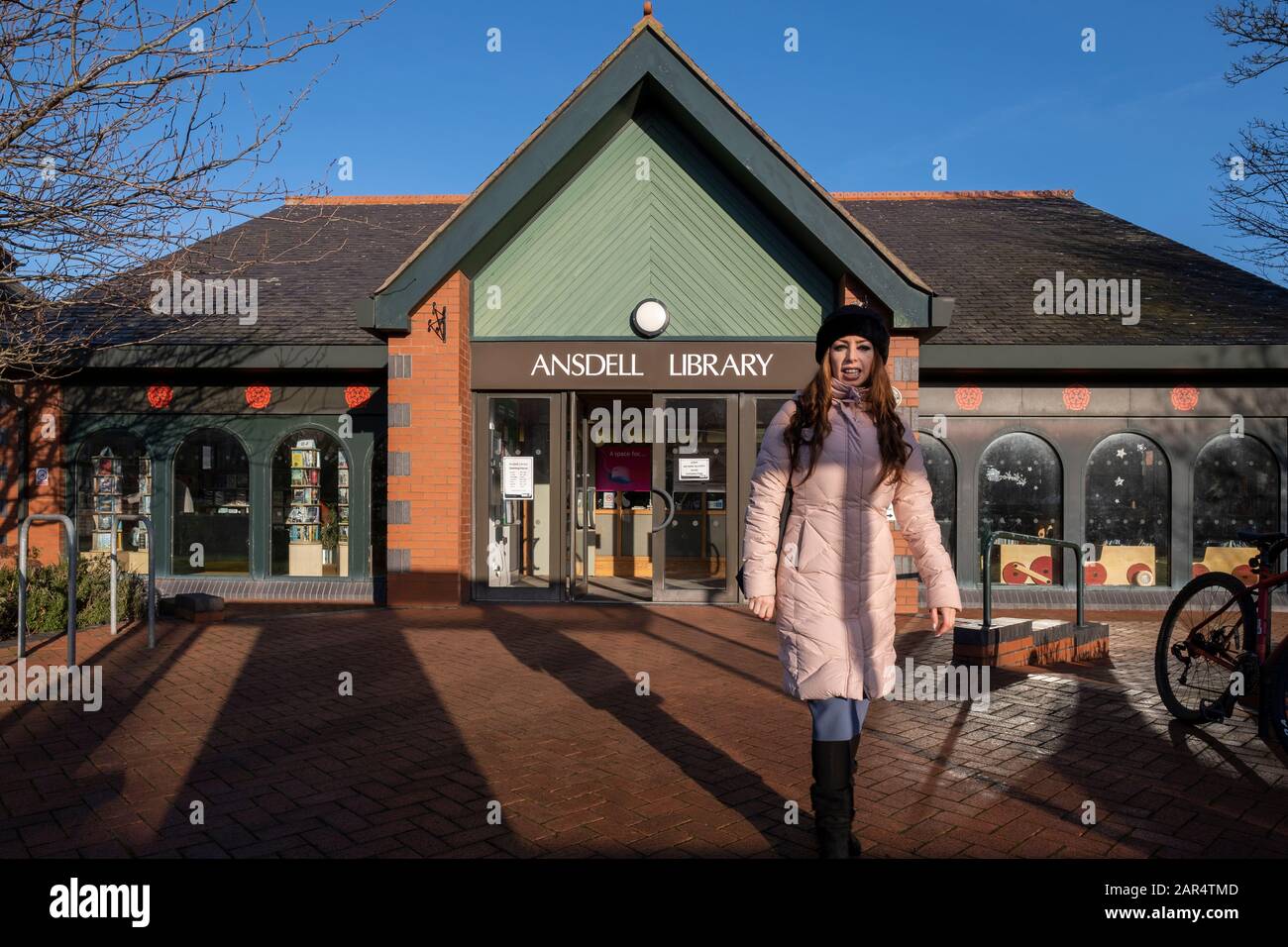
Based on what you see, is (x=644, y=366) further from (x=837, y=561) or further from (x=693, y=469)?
(x=837, y=561)

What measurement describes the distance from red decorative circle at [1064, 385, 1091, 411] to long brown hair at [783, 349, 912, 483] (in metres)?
8.71

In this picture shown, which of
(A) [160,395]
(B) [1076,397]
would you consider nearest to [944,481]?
(B) [1076,397]

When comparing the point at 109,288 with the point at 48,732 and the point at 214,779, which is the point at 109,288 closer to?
the point at 48,732

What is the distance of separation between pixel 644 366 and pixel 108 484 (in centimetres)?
758

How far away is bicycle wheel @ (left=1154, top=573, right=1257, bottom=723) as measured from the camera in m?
4.89

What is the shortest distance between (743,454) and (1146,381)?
5284mm

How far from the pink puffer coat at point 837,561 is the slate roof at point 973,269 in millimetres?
6990

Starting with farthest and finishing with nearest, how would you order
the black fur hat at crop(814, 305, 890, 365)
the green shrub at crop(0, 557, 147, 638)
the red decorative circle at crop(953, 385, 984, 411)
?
1. the red decorative circle at crop(953, 385, 984, 411)
2. the green shrub at crop(0, 557, 147, 638)
3. the black fur hat at crop(814, 305, 890, 365)

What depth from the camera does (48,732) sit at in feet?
15.8

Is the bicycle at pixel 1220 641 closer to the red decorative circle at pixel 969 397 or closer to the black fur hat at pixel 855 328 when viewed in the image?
the black fur hat at pixel 855 328
